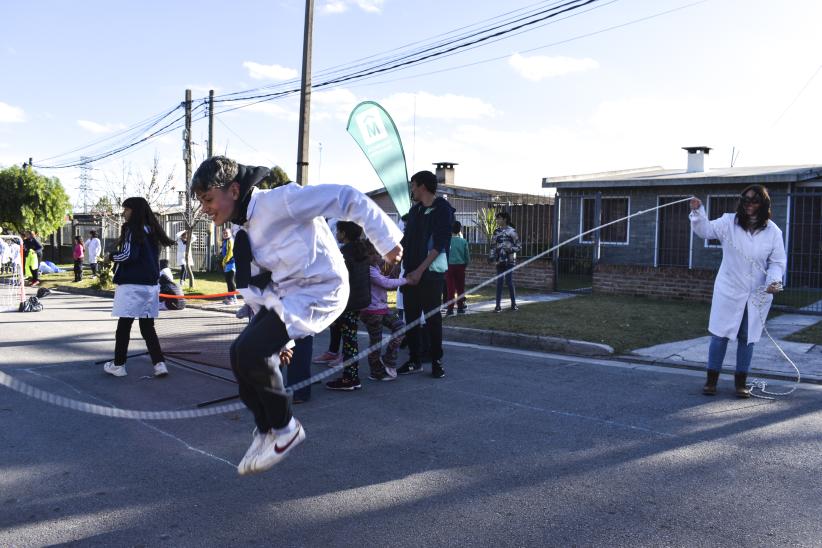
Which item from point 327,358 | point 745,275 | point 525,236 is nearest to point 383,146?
point 327,358

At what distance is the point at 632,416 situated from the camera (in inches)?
219

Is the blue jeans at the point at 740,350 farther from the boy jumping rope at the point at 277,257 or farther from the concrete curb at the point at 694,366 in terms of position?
the boy jumping rope at the point at 277,257

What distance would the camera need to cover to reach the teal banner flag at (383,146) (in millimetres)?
9375

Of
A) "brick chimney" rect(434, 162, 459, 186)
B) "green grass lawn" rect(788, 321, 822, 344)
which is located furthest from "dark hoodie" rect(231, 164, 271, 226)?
"brick chimney" rect(434, 162, 459, 186)

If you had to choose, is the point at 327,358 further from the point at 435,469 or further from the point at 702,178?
the point at 702,178

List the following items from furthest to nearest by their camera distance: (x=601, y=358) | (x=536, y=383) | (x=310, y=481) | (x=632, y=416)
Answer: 1. (x=601, y=358)
2. (x=536, y=383)
3. (x=632, y=416)
4. (x=310, y=481)

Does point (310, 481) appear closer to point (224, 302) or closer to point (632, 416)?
point (632, 416)

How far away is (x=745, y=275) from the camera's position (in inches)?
240

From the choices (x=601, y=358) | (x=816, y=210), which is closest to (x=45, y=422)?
(x=601, y=358)

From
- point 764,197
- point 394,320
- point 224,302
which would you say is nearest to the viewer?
point 764,197

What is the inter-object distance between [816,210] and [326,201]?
1679cm

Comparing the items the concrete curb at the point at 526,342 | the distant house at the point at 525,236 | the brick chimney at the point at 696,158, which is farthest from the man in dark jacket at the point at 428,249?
the brick chimney at the point at 696,158

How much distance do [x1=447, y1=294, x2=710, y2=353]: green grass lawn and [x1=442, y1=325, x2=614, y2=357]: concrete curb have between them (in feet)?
0.71

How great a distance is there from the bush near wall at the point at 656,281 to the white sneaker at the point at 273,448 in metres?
12.4
